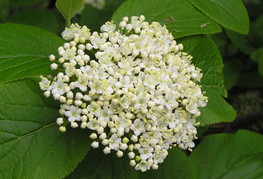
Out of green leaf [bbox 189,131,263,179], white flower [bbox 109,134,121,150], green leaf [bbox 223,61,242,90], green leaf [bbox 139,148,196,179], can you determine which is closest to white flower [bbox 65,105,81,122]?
Answer: white flower [bbox 109,134,121,150]

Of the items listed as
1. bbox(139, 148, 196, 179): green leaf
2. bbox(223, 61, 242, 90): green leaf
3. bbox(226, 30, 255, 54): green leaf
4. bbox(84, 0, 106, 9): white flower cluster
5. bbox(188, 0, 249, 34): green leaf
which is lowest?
bbox(84, 0, 106, 9): white flower cluster

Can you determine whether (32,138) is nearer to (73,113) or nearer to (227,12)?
(73,113)

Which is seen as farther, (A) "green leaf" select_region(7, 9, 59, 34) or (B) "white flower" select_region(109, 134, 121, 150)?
(A) "green leaf" select_region(7, 9, 59, 34)

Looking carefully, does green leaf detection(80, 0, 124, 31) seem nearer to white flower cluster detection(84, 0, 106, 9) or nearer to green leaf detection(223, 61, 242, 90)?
white flower cluster detection(84, 0, 106, 9)

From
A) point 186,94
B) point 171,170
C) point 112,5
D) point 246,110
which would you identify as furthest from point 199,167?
point 112,5

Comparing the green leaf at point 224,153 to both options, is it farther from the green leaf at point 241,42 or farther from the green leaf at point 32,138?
the green leaf at point 32,138

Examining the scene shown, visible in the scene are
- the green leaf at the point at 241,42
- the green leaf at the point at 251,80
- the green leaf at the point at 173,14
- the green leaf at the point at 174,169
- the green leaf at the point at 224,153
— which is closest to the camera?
the green leaf at the point at 173,14

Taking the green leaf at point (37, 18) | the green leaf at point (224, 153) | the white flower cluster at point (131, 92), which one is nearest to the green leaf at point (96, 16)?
the green leaf at point (37, 18)
